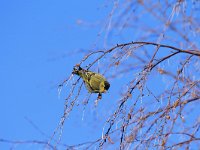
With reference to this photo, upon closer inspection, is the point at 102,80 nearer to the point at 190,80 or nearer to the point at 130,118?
the point at 130,118

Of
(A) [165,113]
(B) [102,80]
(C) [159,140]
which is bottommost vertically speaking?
(C) [159,140]

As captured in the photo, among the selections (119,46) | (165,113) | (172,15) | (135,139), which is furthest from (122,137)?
(172,15)

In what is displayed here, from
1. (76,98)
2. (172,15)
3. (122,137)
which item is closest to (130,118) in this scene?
(122,137)

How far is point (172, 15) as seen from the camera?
7.70 ft

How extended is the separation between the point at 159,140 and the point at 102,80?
1.21 feet

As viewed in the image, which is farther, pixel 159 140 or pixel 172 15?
pixel 172 15

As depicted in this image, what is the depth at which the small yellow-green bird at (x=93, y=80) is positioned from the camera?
227 centimetres

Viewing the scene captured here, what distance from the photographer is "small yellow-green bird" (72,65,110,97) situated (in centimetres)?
227

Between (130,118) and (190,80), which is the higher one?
(190,80)

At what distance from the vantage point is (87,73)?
2.28 meters

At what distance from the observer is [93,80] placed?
2289 mm

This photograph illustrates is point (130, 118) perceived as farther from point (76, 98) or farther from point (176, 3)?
point (176, 3)

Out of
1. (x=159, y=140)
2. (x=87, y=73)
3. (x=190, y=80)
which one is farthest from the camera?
(x=190, y=80)

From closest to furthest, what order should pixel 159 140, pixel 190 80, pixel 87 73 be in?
pixel 159 140 → pixel 87 73 → pixel 190 80
